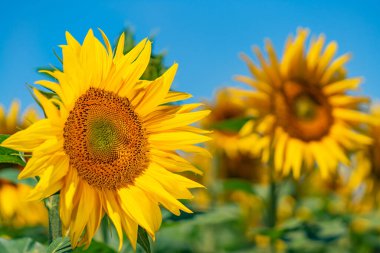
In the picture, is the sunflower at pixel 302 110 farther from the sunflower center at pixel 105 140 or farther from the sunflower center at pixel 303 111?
the sunflower center at pixel 105 140

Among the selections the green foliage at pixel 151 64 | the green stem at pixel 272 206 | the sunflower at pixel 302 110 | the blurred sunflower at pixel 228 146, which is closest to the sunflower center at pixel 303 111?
the sunflower at pixel 302 110

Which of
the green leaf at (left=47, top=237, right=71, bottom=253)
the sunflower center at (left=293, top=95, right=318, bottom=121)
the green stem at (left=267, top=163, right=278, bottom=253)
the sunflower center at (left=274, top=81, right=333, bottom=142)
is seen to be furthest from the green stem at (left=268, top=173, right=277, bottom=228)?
the green leaf at (left=47, top=237, right=71, bottom=253)

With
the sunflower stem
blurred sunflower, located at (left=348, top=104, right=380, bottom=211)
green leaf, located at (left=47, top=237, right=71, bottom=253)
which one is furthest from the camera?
blurred sunflower, located at (left=348, top=104, right=380, bottom=211)

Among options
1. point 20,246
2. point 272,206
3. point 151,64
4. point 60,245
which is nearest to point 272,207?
point 272,206

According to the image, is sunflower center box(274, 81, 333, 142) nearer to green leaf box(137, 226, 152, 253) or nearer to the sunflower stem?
green leaf box(137, 226, 152, 253)

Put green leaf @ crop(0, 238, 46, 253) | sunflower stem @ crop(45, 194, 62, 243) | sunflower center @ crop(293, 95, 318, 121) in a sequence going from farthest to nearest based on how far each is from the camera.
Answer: sunflower center @ crop(293, 95, 318, 121)
green leaf @ crop(0, 238, 46, 253)
sunflower stem @ crop(45, 194, 62, 243)

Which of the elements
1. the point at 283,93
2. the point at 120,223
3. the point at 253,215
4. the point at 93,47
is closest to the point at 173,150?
the point at 120,223
